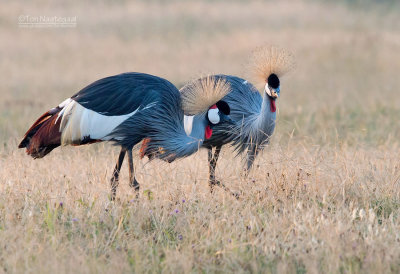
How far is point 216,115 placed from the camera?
14.9ft

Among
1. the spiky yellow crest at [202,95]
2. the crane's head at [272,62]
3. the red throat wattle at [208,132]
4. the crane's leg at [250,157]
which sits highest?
the crane's head at [272,62]

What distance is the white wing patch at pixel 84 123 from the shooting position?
4.43 metres

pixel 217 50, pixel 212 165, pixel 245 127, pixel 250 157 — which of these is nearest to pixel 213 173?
pixel 212 165

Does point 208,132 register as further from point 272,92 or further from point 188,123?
point 272,92

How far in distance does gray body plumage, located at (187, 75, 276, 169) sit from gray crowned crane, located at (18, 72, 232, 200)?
0.19m

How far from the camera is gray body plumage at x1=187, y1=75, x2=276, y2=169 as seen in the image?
4750mm

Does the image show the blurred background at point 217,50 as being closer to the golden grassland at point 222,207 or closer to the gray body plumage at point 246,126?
the golden grassland at point 222,207

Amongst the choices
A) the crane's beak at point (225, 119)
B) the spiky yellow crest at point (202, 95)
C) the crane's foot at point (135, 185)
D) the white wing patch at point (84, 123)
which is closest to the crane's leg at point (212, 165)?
the crane's beak at point (225, 119)

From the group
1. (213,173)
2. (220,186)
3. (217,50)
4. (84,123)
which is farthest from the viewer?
(217,50)

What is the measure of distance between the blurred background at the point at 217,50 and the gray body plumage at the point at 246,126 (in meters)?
1.48

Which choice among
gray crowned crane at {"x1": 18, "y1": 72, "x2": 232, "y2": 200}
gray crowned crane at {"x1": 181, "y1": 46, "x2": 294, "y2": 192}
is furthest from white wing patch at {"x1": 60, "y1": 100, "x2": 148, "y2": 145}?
gray crowned crane at {"x1": 181, "y1": 46, "x2": 294, "y2": 192}

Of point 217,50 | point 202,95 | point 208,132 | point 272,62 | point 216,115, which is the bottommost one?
point 208,132

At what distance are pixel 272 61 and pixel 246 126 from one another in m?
0.49

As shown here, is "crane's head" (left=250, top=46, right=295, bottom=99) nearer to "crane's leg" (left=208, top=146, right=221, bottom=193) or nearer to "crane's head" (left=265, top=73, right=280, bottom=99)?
"crane's head" (left=265, top=73, right=280, bottom=99)
